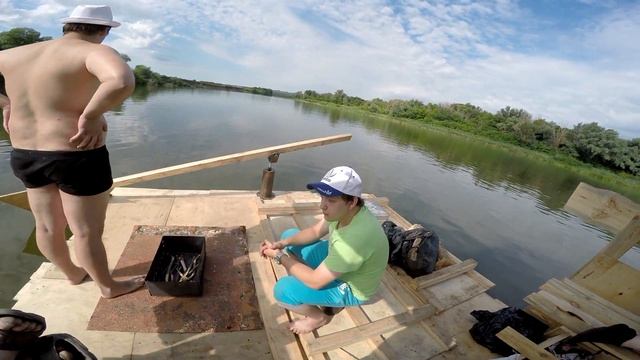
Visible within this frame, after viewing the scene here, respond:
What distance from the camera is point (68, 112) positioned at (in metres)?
1.77

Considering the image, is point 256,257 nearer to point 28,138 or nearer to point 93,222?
point 93,222

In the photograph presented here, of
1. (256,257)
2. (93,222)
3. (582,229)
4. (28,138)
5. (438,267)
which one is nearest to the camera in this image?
(28,138)

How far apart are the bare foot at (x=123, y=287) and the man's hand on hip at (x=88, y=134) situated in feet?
3.61

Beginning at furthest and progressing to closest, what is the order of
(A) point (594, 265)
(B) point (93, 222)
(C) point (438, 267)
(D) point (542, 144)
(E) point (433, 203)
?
(D) point (542, 144)
(E) point (433, 203)
(C) point (438, 267)
(A) point (594, 265)
(B) point (93, 222)

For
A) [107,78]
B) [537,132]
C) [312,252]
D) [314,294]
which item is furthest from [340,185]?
[537,132]

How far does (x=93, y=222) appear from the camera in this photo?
6.61 ft

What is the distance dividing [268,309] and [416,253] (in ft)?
5.41

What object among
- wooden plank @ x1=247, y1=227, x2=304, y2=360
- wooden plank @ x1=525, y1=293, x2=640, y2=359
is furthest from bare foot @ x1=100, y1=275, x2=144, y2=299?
wooden plank @ x1=525, y1=293, x2=640, y2=359

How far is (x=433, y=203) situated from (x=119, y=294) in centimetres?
907

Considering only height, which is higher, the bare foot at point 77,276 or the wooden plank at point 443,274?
the wooden plank at point 443,274

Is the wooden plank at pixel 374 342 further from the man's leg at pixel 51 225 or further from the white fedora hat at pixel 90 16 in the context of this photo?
the white fedora hat at pixel 90 16

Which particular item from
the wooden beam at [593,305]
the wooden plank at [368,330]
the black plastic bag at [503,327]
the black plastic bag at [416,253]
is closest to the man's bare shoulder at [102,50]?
the wooden plank at [368,330]

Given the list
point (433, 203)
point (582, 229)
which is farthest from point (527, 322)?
point (582, 229)

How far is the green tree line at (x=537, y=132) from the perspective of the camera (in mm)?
33781
